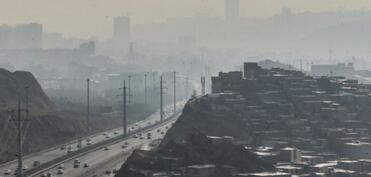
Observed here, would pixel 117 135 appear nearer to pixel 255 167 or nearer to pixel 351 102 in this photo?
pixel 351 102

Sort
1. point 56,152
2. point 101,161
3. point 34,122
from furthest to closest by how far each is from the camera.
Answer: point 34,122 → point 56,152 → point 101,161

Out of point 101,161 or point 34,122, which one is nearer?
point 101,161

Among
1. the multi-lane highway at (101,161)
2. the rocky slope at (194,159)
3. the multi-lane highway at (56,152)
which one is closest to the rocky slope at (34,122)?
the multi-lane highway at (56,152)

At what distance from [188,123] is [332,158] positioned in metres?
14.4

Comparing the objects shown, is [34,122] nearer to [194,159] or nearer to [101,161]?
[101,161]

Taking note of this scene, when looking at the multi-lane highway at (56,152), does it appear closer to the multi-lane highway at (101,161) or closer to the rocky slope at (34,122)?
the rocky slope at (34,122)

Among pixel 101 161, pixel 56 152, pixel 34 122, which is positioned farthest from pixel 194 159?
pixel 34 122

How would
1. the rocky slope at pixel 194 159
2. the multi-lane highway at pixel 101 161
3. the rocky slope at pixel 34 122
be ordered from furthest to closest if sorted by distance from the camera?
the rocky slope at pixel 34 122, the multi-lane highway at pixel 101 161, the rocky slope at pixel 194 159

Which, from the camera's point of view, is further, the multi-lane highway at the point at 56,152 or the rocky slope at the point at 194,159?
the multi-lane highway at the point at 56,152

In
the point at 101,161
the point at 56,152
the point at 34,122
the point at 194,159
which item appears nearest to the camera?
the point at 194,159

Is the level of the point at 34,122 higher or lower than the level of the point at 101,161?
higher

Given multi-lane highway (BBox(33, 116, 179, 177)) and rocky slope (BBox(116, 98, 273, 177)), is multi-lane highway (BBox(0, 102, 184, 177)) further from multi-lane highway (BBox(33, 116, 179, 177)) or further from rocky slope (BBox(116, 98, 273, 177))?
rocky slope (BBox(116, 98, 273, 177))

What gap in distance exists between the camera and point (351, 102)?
91188 mm

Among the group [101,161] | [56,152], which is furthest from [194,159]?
[56,152]
